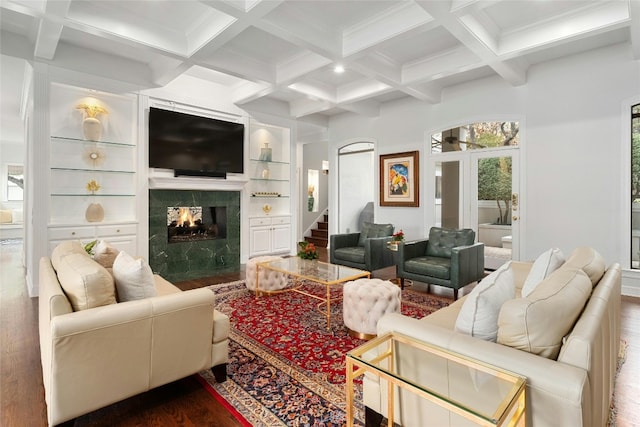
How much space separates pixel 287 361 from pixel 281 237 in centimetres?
444

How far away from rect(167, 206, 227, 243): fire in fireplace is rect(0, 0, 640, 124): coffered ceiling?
1948mm

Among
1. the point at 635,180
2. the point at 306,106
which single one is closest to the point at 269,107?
the point at 306,106

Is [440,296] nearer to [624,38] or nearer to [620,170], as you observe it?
[620,170]

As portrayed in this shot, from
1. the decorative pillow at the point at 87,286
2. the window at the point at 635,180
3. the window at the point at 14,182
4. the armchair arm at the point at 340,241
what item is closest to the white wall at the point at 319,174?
the armchair arm at the point at 340,241

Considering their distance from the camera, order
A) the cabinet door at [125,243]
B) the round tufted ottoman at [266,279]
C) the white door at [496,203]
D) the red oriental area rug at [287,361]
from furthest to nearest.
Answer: the white door at [496,203] < the cabinet door at [125,243] < the round tufted ottoman at [266,279] < the red oriental area rug at [287,361]

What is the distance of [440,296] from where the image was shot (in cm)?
420

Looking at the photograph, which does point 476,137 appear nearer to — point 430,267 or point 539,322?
point 430,267

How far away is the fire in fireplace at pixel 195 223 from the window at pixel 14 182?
9.05 metres

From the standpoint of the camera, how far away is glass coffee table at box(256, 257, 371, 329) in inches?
128

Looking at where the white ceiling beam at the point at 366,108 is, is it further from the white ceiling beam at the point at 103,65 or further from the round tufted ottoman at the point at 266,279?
the round tufted ottoman at the point at 266,279

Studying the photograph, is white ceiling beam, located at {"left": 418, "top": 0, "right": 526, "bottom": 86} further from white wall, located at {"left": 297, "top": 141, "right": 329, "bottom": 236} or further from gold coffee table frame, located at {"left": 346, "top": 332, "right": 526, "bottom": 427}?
white wall, located at {"left": 297, "top": 141, "right": 329, "bottom": 236}

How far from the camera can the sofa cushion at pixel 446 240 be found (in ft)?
14.7

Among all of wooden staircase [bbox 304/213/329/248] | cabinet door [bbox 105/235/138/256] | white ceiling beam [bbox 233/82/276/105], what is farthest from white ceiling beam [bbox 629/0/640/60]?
wooden staircase [bbox 304/213/329/248]

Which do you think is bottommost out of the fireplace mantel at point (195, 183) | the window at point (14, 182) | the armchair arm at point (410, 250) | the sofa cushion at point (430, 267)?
the sofa cushion at point (430, 267)
